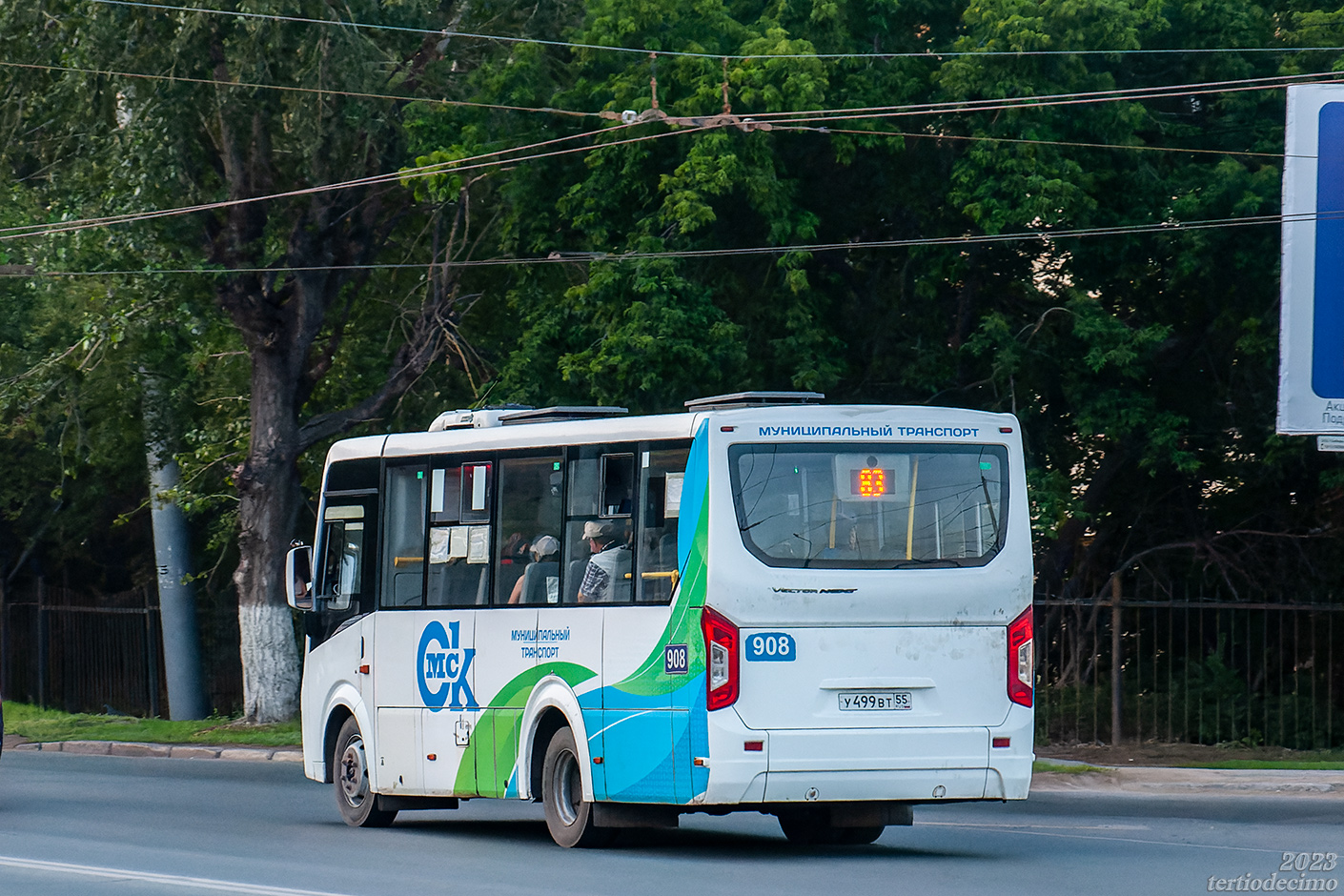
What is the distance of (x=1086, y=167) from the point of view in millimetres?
22109

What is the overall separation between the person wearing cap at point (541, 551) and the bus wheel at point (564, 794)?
103cm

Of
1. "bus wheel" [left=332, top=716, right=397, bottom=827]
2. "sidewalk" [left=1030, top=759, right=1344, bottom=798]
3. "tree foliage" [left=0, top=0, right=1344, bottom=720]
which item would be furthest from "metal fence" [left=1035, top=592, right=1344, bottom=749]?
"bus wheel" [left=332, top=716, right=397, bottom=827]

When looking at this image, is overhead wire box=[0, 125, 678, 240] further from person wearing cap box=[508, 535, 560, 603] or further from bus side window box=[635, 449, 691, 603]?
bus side window box=[635, 449, 691, 603]

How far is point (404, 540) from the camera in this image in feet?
46.4

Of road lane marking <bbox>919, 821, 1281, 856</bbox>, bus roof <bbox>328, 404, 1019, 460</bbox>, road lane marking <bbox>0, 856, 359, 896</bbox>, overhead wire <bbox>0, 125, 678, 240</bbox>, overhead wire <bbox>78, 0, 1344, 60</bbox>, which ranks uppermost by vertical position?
overhead wire <bbox>78, 0, 1344, 60</bbox>

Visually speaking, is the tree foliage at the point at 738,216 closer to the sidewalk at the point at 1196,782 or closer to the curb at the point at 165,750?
the curb at the point at 165,750

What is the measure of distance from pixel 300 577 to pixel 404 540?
5.12ft

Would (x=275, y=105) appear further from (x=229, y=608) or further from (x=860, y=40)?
(x=229, y=608)

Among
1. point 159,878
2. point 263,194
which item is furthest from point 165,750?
point 159,878

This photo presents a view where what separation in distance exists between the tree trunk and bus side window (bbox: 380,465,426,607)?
39.0ft

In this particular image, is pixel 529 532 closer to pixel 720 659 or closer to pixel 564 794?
pixel 564 794

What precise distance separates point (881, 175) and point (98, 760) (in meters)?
11.6

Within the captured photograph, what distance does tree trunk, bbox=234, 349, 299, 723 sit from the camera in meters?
25.7

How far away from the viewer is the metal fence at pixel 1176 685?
2233cm
